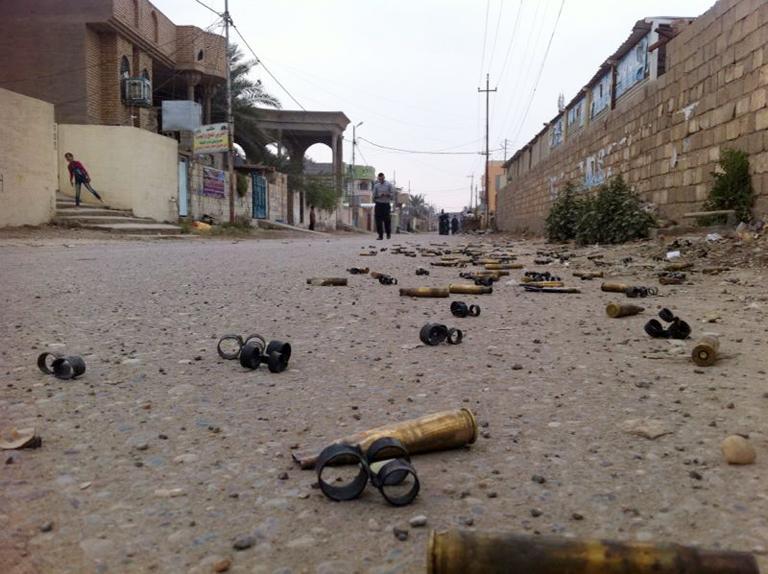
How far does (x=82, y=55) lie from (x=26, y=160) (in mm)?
7271

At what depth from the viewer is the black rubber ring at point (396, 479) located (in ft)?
4.56

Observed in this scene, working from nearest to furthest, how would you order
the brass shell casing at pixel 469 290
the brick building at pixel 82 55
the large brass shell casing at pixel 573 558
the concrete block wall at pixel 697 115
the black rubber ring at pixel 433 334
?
the large brass shell casing at pixel 573 558 < the black rubber ring at pixel 433 334 < the brass shell casing at pixel 469 290 < the concrete block wall at pixel 697 115 < the brick building at pixel 82 55

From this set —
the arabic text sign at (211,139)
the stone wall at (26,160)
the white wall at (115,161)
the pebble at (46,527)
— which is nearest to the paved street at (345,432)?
the pebble at (46,527)

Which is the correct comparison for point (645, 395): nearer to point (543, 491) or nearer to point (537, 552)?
point (543, 491)

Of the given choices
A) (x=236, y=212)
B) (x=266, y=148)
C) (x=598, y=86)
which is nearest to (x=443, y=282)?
(x=598, y=86)

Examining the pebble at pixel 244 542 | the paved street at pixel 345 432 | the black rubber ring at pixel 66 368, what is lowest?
the pebble at pixel 244 542

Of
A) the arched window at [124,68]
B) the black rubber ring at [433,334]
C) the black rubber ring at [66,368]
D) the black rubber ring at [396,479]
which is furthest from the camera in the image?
the arched window at [124,68]

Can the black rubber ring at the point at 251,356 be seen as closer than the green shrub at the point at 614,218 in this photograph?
Yes

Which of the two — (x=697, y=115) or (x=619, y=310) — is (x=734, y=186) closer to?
(x=697, y=115)

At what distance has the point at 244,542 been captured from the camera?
48.8 inches

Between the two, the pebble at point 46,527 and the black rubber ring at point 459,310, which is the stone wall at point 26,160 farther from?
the pebble at point 46,527

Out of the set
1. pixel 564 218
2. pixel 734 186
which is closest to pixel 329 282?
pixel 734 186

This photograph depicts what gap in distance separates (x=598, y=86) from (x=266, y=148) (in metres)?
23.3

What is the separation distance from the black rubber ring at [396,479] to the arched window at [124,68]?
83.2 feet
